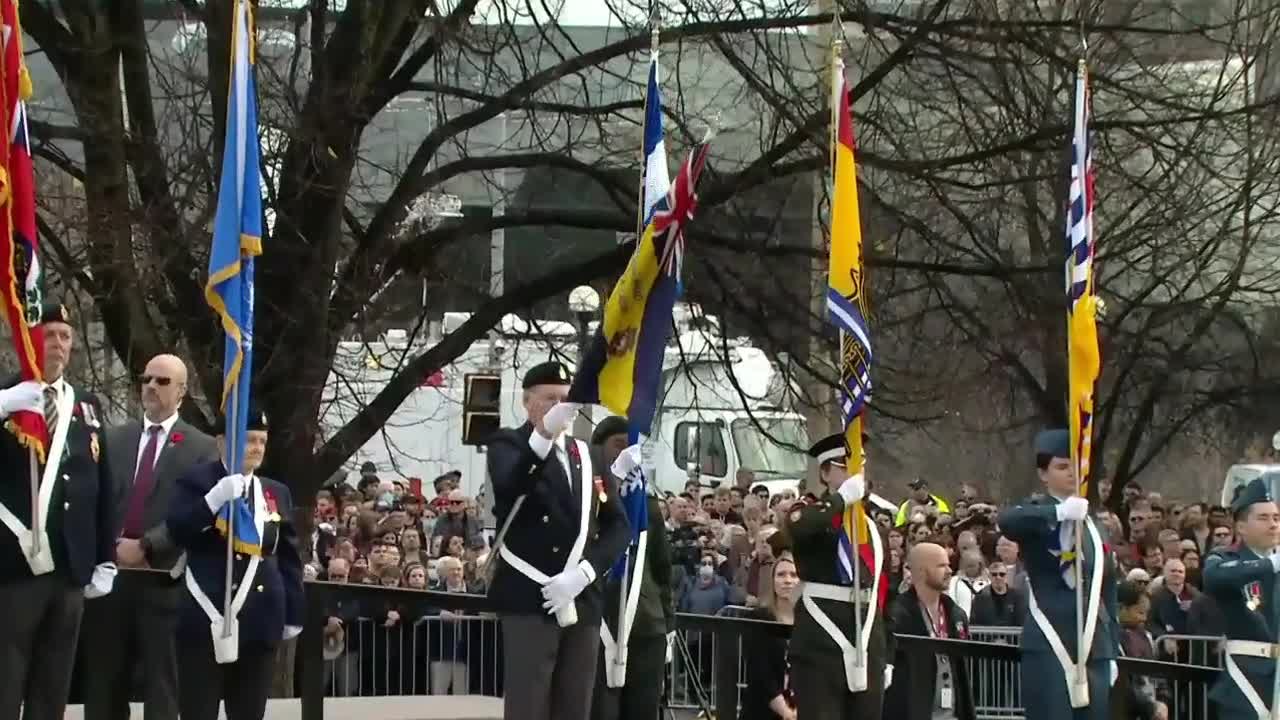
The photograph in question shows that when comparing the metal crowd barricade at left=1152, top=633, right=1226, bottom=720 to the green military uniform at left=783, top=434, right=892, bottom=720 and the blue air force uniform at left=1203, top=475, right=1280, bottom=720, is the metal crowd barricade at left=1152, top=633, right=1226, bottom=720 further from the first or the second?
the green military uniform at left=783, top=434, right=892, bottom=720

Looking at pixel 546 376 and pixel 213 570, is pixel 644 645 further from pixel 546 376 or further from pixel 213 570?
pixel 213 570

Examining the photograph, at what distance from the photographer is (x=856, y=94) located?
1454 cm

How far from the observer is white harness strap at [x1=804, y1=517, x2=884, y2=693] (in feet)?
36.1

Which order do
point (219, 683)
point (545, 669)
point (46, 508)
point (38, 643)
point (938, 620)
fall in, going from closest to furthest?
point (46, 508) → point (38, 643) → point (545, 669) → point (219, 683) → point (938, 620)

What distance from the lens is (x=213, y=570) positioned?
10062mm

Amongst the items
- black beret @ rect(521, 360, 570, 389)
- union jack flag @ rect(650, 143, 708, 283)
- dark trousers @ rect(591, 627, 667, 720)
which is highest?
union jack flag @ rect(650, 143, 708, 283)

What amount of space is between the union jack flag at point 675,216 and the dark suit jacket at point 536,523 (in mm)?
935

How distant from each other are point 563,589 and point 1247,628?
391cm

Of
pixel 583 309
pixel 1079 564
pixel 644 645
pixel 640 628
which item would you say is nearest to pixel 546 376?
pixel 640 628

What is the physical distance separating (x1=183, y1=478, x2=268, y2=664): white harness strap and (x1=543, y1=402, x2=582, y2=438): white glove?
1.42 metres

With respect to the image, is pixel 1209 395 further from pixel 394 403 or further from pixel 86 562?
pixel 86 562

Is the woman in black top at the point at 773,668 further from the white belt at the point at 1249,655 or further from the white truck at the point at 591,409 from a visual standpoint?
the white truck at the point at 591,409

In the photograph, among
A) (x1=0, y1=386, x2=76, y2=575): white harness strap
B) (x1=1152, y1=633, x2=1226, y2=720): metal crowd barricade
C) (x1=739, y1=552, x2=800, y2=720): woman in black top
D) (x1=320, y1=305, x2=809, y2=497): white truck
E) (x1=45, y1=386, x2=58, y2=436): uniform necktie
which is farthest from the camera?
(x1=320, y1=305, x2=809, y2=497): white truck

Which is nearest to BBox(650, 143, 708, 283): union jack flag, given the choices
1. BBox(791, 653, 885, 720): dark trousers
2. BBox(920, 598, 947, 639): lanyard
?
BBox(791, 653, 885, 720): dark trousers
